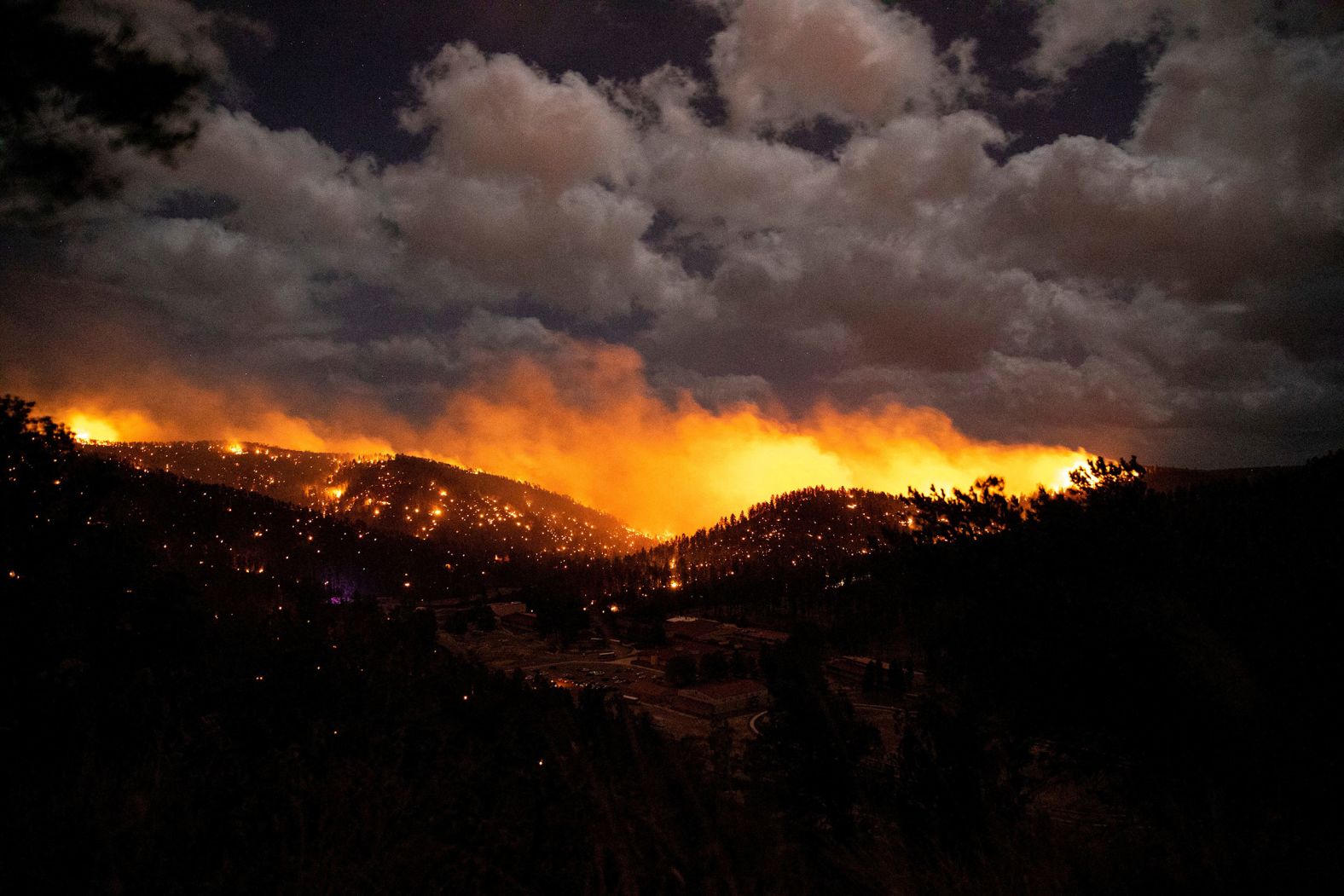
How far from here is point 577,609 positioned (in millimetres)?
111062

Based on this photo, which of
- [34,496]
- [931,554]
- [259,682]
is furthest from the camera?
[34,496]

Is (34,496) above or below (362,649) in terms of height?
above

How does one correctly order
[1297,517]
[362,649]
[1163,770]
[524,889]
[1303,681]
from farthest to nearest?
[362,649], [1297,517], [1163,770], [1303,681], [524,889]

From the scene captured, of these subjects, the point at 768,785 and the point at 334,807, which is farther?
the point at 768,785

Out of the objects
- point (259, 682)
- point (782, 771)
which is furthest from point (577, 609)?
point (259, 682)

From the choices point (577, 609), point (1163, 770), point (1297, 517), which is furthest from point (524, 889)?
point (577, 609)

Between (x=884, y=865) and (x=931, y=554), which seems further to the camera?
(x=931, y=554)

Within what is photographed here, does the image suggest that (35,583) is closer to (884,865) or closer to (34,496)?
(34,496)

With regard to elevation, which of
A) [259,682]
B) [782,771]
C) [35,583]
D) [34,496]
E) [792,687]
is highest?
[34,496]

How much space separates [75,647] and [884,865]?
63.7 ft

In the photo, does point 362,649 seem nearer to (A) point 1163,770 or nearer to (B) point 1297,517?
(A) point 1163,770

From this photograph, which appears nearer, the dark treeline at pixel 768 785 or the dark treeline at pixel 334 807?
the dark treeline at pixel 334 807

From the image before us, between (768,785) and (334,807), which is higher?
(334,807)

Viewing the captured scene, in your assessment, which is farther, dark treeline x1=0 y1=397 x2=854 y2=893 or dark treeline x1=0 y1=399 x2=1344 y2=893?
dark treeline x1=0 y1=399 x2=1344 y2=893
